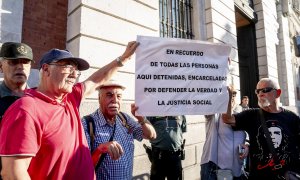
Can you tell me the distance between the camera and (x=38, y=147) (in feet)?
4.94

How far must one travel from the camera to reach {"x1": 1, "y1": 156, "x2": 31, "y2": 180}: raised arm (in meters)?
1.38

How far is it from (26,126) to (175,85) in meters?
1.64

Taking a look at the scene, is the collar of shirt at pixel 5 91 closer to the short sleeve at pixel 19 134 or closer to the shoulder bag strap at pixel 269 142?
the short sleeve at pixel 19 134

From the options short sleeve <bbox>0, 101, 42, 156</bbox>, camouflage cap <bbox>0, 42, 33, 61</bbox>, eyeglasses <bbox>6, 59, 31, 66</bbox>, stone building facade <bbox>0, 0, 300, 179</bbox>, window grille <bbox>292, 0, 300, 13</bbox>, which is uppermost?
window grille <bbox>292, 0, 300, 13</bbox>

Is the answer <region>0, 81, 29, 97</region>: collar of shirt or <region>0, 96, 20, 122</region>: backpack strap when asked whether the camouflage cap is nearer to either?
<region>0, 81, 29, 97</region>: collar of shirt

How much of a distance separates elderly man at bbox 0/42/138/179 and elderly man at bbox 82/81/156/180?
336 millimetres

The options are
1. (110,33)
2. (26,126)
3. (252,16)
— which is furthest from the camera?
(252,16)

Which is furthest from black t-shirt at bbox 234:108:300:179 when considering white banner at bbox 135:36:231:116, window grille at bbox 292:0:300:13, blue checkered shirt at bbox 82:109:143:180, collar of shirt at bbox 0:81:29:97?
window grille at bbox 292:0:300:13

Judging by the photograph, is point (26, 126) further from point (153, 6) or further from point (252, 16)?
point (252, 16)

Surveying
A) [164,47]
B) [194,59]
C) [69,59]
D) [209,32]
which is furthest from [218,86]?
[209,32]

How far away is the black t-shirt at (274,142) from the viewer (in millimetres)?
2756

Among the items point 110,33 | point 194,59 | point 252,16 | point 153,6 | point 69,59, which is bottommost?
point 69,59

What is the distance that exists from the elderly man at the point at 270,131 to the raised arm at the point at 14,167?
2.26 m

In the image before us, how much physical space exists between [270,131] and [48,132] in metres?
2.31
